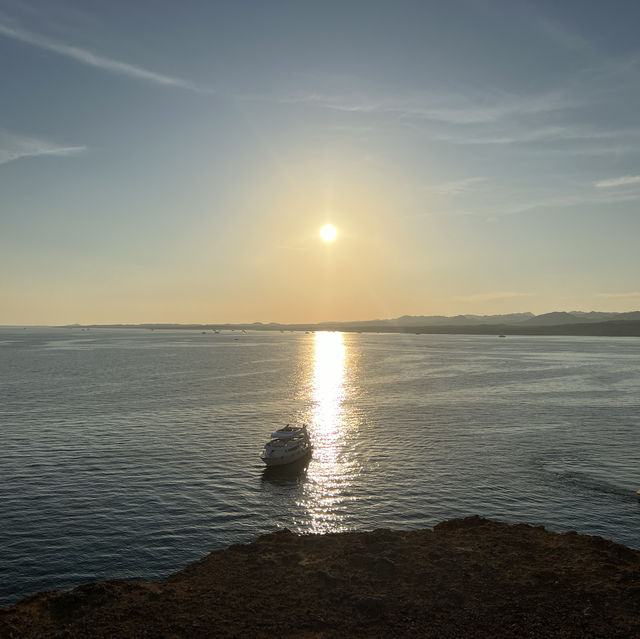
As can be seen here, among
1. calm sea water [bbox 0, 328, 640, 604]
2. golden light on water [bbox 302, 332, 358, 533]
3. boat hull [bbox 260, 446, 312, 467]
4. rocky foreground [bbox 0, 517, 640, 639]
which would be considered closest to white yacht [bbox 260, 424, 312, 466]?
boat hull [bbox 260, 446, 312, 467]

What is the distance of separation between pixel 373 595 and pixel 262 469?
31.3 metres

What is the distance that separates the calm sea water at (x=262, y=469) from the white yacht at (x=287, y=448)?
1.92 metres

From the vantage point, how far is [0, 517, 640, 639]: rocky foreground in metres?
23.8

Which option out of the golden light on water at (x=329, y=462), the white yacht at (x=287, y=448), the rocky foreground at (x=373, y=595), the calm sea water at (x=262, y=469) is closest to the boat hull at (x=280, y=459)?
the white yacht at (x=287, y=448)

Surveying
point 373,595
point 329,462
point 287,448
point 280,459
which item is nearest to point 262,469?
point 280,459

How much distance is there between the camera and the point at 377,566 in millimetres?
30188

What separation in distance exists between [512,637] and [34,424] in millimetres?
77319

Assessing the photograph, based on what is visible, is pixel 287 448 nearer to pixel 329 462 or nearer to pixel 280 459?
pixel 280 459

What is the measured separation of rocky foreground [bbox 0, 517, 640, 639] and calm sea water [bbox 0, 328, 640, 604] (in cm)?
589

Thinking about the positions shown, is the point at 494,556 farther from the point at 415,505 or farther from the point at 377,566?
the point at 415,505

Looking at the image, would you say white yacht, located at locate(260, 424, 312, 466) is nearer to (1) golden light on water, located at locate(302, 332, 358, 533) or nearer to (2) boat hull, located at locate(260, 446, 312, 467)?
(2) boat hull, located at locate(260, 446, 312, 467)

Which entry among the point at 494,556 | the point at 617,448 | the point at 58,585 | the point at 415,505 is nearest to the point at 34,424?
the point at 58,585

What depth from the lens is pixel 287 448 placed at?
2279 inches

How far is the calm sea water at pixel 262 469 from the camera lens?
126 ft
